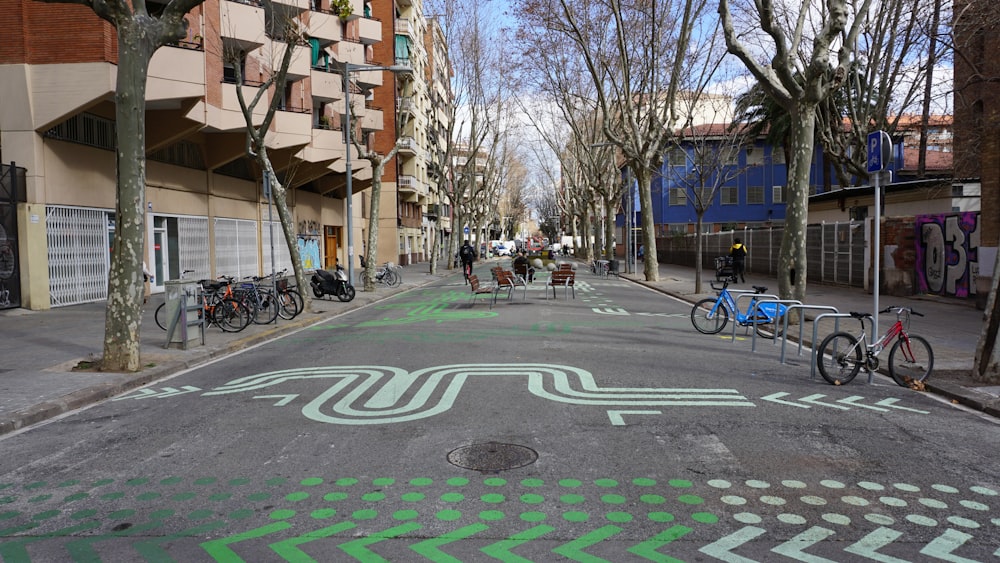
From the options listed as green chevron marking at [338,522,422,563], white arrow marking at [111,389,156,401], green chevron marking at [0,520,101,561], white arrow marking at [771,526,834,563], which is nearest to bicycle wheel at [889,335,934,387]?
white arrow marking at [771,526,834,563]

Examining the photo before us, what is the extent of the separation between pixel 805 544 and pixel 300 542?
104 inches

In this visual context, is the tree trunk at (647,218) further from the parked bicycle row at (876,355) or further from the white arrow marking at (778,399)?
the white arrow marking at (778,399)

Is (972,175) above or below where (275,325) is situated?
above

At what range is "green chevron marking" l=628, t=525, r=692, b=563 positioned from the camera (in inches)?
144

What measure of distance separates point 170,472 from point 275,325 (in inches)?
391

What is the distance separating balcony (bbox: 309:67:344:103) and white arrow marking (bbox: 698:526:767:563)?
102ft

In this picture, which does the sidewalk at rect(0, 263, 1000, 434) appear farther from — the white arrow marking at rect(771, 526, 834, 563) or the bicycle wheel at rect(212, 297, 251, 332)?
the white arrow marking at rect(771, 526, 834, 563)

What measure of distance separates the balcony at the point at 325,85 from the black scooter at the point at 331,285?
14.3 meters

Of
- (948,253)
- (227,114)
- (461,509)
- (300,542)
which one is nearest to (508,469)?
(461,509)

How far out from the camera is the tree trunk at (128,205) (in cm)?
917

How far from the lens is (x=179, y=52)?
19062 mm

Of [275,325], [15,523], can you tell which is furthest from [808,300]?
[15,523]

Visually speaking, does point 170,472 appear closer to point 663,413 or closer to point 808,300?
point 663,413

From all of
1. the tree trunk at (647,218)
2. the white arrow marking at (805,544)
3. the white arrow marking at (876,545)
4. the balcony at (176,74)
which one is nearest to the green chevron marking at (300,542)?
the white arrow marking at (805,544)
